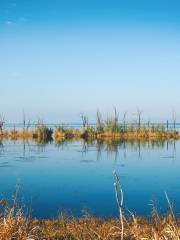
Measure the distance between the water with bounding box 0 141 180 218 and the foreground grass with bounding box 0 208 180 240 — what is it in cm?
82

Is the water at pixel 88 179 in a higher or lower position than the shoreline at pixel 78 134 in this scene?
lower

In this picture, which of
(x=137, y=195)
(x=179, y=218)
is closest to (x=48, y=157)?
(x=137, y=195)

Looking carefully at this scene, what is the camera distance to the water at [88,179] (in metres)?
10.4

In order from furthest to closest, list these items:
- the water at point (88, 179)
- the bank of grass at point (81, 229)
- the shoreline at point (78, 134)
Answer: the shoreline at point (78, 134) < the water at point (88, 179) < the bank of grass at point (81, 229)

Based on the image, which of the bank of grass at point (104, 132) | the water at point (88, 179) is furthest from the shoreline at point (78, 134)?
the water at point (88, 179)

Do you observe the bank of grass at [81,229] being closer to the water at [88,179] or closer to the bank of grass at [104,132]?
the water at [88,179]

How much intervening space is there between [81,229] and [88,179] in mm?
7879

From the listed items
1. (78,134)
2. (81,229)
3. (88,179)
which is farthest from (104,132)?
(81,229)

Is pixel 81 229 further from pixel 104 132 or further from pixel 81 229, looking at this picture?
pixel 104 132

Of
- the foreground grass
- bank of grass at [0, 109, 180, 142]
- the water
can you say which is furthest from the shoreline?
the foreground grass

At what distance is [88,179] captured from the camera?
47.3 feet

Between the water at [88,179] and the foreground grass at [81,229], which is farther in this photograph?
the water at [88,179]

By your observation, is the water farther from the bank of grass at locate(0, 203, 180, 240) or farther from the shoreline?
the shoreline

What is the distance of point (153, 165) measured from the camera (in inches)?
703
